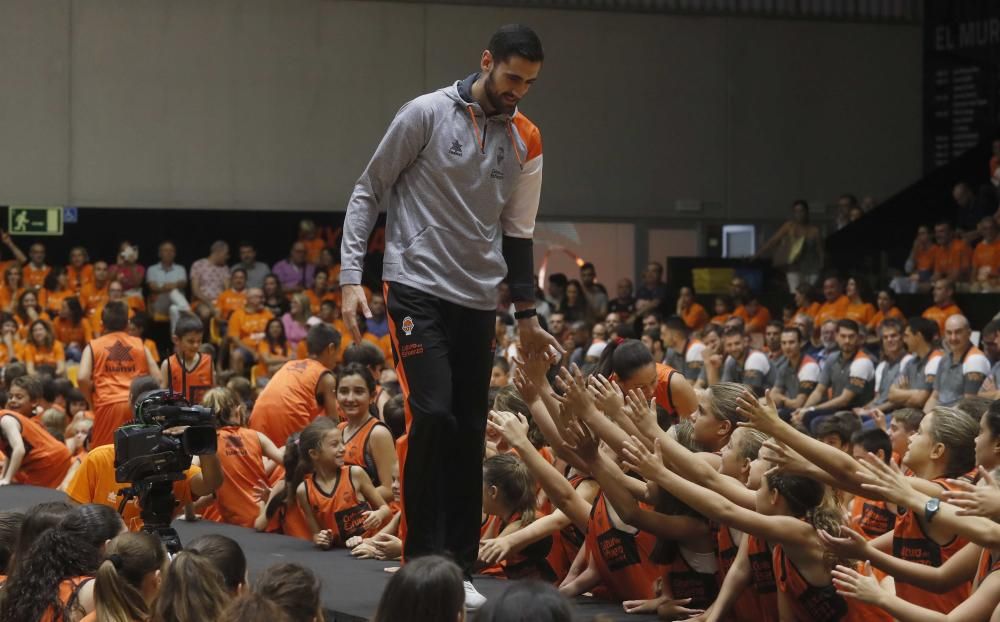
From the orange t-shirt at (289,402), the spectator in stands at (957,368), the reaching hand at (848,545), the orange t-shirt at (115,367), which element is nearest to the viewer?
the reaching hand at (848,545)

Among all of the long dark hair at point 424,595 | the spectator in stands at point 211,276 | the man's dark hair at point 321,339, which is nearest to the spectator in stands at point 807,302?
the spectator in stands at point 211,276

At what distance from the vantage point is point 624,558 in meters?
5.29

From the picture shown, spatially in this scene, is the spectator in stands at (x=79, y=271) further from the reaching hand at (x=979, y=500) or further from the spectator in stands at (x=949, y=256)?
the reaching hand at (x=979, y=500)

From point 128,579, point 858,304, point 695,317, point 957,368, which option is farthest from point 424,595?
point 695,317

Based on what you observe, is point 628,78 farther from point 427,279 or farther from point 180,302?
point 427,279

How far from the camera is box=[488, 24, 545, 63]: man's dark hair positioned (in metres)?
4.28

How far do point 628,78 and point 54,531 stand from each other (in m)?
15.6

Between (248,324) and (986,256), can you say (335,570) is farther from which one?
(986,256)

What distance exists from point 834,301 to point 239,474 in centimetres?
835

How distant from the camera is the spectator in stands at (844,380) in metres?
11.8

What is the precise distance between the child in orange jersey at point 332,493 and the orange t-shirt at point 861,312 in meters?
8.31

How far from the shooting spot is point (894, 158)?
19.8 meters

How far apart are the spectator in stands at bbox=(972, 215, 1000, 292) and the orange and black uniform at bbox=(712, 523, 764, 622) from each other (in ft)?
30.8

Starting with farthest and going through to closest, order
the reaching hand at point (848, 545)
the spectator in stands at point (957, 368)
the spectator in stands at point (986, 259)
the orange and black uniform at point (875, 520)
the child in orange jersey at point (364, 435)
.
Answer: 1. the spectator in stands at point (986, 259)
2. the spectator in stands at point (957, 368)
3. the child in orange jersey at point (364, 435)
4. the orange and black uniform at point (875, 520)
5. the reaching hand at point (848, 545)
